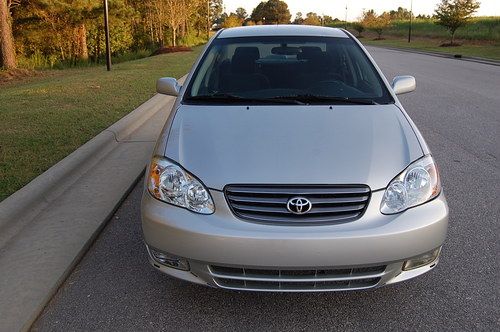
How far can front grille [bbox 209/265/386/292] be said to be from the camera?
104 inches

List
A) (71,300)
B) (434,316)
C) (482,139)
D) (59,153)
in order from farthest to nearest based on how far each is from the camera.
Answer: (482,139) → (59,153) → (71,300) → (434,316)

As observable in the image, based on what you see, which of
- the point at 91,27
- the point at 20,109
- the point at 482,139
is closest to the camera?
the point at 482,139

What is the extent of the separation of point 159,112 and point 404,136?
7.21m

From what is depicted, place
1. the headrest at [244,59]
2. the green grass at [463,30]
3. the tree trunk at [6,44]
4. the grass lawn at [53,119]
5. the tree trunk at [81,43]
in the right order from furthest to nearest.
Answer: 1. the green grass at [463,30]
2. the tree trunk at [81,43]
3. the tree trunk at [6,44]
4. the grass lawn at [53,119]
5. the headrest at [244,59]

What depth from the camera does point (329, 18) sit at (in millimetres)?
142250

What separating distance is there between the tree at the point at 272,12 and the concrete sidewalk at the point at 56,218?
350 ft

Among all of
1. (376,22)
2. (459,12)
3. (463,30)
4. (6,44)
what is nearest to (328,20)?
(376,22)

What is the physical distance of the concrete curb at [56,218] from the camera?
10.2 feet

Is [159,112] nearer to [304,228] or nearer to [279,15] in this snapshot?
[304,228]

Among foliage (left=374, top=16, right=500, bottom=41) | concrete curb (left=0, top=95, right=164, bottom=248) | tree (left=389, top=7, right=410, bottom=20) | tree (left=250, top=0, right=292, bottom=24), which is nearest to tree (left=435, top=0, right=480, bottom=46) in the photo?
foliage (left=374, top=16, right=500, bottom=41)

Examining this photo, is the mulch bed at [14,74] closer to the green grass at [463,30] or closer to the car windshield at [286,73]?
the car windshield at [286,73]

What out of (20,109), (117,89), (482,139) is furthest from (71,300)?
(117,89)

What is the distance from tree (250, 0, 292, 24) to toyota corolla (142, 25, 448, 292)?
359ft

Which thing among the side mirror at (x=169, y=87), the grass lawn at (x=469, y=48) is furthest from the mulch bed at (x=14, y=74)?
the grass lawn at (x=469, y=48)
